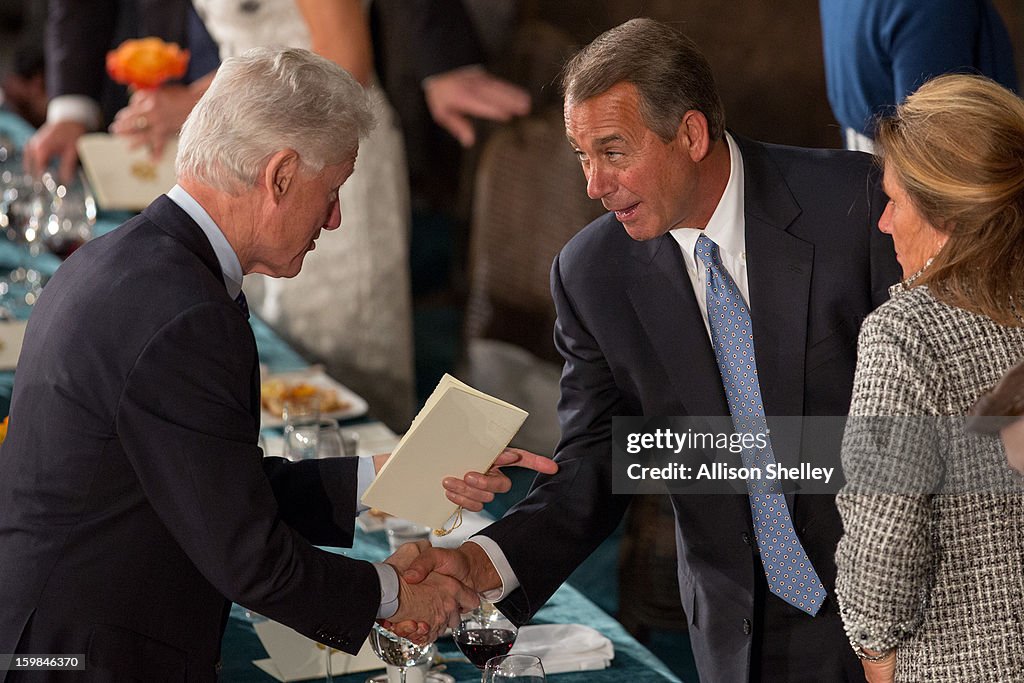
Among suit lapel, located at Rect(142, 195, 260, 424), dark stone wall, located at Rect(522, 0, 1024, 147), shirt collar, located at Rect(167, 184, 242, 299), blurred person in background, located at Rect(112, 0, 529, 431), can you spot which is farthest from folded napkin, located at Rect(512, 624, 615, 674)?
dark stone wall, located at Rect(522, 0, 1024, 147)

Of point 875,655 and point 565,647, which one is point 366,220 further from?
point 875,655

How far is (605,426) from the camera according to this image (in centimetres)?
240

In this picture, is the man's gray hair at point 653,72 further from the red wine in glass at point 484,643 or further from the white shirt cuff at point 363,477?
the red wine in glass at point 484,643

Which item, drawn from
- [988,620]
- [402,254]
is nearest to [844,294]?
[988,620]

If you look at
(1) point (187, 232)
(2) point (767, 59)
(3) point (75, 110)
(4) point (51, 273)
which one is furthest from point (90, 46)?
(1) point (187, 232)

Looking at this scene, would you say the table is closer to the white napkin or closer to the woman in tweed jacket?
the white napkin

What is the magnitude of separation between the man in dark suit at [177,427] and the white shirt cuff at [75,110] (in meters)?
3.63

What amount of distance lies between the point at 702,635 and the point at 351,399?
4.61 ft

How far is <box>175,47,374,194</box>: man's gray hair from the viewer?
180 centimetres

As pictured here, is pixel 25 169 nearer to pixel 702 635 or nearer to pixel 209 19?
pixel 209 19

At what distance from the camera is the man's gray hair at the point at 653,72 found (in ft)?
6.72

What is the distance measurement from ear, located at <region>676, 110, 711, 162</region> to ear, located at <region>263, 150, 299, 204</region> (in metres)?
0.65

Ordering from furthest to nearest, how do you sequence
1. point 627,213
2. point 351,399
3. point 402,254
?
point 402,254
point 351,399
point 627,213

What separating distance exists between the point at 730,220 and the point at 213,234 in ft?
2.90
